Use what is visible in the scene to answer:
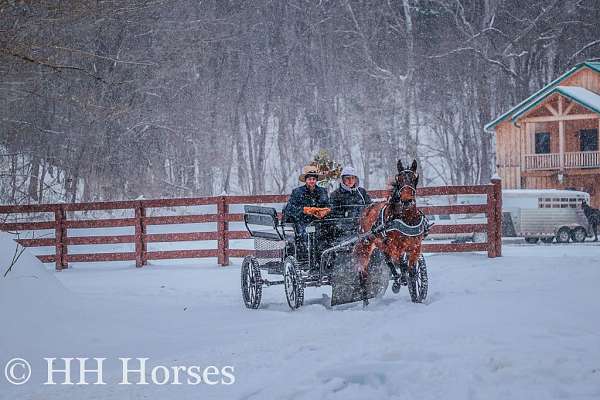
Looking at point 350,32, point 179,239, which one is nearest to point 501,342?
point 179,239

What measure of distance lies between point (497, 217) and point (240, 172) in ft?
99.6

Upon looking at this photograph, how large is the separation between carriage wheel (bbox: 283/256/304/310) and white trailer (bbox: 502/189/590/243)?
1435cm

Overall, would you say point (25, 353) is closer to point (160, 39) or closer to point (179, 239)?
point (179, 239)

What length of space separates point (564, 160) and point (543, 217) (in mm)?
10780

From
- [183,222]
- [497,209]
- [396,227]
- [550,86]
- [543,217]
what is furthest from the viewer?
[550,86]

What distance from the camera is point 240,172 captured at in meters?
42.5

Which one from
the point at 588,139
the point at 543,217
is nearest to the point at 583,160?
the point at 588,139

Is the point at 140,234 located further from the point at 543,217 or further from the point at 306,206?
the point at 543,217

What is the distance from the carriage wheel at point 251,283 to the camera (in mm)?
9244

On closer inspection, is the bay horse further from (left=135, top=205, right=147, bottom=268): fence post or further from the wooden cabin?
the wooden cabin

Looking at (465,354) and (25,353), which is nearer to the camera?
(465,354)

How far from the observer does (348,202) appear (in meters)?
9.62

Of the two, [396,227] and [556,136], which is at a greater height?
[556,136]

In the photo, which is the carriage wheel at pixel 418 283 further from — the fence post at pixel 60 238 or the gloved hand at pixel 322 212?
the fence post at pixel 60 238
